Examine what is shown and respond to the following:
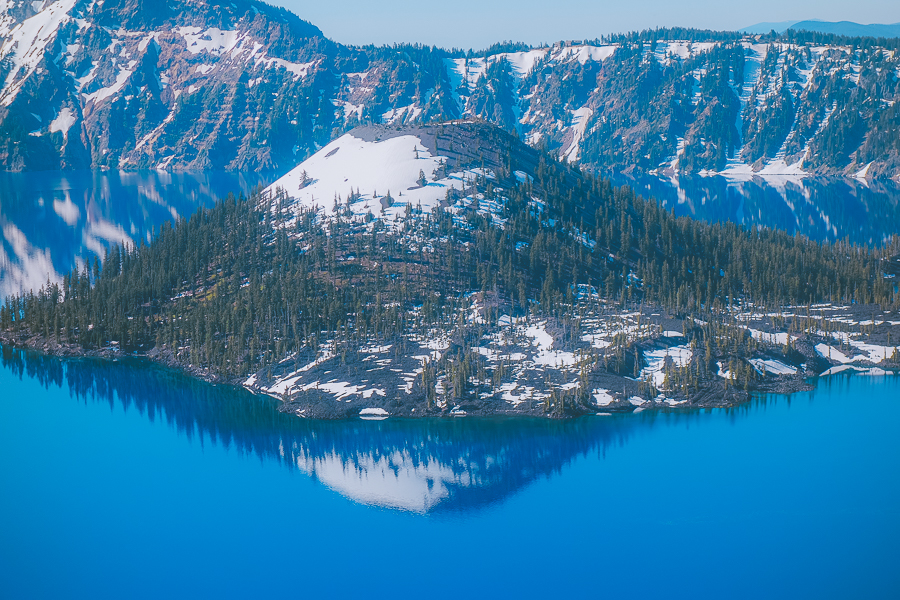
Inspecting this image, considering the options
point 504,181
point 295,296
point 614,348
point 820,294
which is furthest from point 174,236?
point 820,294

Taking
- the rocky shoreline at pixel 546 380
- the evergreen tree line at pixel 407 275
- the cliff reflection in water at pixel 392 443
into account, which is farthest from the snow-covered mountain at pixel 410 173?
the cliff reflection in water at pixel 392 443

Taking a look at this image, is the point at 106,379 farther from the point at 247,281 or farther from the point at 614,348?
the point at 614,348

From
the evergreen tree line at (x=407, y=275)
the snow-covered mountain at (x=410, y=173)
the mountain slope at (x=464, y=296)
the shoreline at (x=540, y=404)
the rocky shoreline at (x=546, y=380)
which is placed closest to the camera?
the shoreline at (x=540, y=404)

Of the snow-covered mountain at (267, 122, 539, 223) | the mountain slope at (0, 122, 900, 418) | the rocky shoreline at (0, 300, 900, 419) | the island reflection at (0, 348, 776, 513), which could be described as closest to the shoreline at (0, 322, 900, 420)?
the rocky shoreline at (0, 300, 900, 419)

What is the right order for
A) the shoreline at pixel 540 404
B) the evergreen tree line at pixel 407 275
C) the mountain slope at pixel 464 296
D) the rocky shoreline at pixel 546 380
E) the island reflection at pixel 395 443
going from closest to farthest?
the island reflection at pixel 395 443 < the shoreline at pixel 540 404 < the rocky shoreline at pixel 546 380 < the mountain slope at pixel 464 296 < the evergreen tree line at pixel 407 275

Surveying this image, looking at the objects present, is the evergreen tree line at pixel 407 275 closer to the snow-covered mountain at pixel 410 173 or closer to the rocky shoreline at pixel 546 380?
the snow-covered mountain at pixel 410 173

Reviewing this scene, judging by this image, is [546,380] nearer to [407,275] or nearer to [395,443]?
[395,443]
